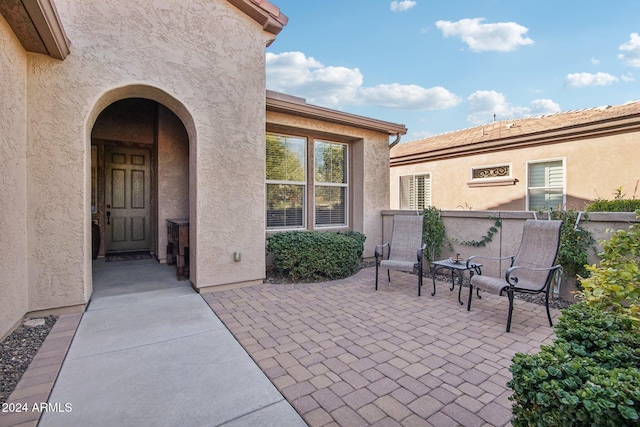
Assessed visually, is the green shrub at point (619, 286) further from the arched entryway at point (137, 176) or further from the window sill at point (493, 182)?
the arched entryway at point (137, 176)

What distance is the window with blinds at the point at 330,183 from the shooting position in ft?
23.9

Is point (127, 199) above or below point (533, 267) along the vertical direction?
above

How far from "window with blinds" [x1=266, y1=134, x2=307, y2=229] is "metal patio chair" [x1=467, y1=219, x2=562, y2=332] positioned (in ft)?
12.9

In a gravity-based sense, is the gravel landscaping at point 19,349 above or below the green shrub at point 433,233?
below

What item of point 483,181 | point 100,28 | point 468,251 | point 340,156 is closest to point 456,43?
point 483,181

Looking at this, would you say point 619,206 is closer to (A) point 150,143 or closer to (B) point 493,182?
(B) point 493,182

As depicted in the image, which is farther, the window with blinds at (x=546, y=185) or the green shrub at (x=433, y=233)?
the window with blinds at (x=546, y=185)

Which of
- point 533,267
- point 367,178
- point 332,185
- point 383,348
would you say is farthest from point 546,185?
point 383,348

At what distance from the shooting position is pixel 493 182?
8844 millimetres

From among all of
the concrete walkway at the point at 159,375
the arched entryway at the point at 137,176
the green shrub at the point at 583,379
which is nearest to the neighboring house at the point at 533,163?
the green shrub at the point at 583,379

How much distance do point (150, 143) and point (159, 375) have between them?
632 cm

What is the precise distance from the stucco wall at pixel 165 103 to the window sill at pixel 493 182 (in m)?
6.92

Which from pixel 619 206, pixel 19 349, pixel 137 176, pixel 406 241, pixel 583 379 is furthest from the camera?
pixel 137 176

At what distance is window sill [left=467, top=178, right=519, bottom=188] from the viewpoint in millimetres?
8414
